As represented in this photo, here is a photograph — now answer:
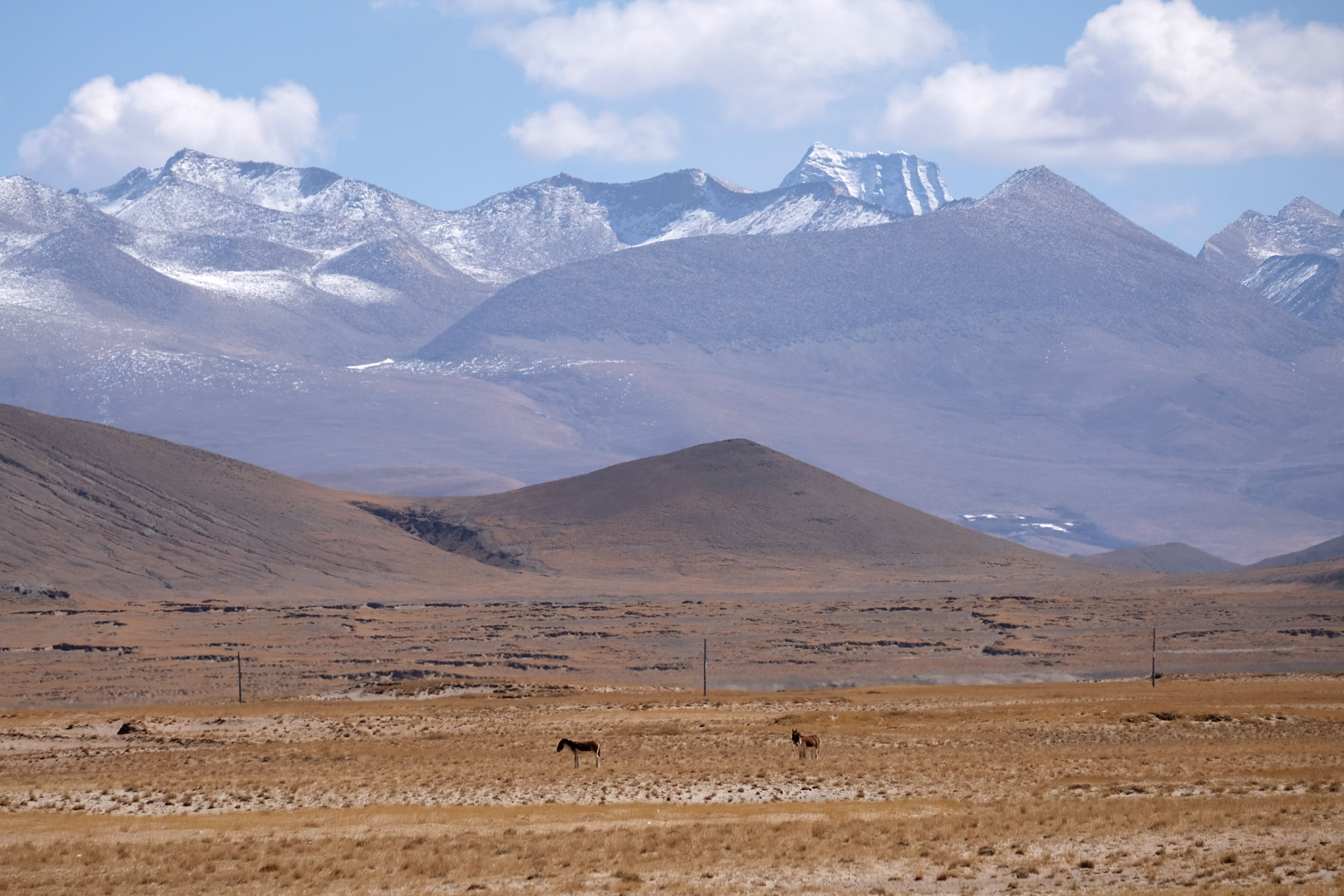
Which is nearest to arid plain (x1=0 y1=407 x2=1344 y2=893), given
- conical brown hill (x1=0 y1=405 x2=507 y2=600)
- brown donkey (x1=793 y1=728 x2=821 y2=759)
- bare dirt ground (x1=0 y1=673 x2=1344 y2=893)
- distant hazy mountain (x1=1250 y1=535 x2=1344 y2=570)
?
bare dirt ground (x1=0 y1=673 x2=1344 y2=893)

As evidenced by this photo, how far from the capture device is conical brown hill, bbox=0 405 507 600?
11338cm

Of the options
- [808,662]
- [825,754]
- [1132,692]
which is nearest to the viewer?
[825,754]

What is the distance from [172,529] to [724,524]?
4953 centimetres

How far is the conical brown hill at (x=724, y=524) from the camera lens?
456ft

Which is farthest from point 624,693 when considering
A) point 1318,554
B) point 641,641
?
point 1318,554

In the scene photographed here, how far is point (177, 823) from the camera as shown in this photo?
2658cm

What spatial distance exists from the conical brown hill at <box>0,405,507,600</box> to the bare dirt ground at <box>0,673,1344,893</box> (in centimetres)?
6609

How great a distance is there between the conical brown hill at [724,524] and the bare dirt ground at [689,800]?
87.9 meters

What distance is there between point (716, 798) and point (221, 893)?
37.4ft

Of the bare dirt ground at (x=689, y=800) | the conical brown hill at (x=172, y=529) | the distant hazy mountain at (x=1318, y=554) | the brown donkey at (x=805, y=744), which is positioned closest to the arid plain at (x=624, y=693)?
the bare dirt ground at (x=689, y=800)

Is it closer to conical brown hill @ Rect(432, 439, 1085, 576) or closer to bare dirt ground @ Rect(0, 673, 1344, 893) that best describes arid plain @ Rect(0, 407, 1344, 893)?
bare dirt ground @ Rect(0, 673, 1344, 893)

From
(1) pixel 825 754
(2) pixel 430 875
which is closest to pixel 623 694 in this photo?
(1) pixel 825 754

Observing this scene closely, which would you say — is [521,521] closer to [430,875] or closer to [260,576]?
[260,576]

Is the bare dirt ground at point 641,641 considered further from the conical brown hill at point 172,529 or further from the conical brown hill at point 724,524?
the conical brown hill at point 724,524
